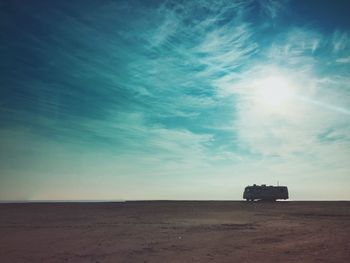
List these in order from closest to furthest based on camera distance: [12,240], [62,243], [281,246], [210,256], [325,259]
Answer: [325,259] < [210,256] < [281,246] < [62,243] < [12,240]

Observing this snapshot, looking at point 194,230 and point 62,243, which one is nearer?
point 62,243

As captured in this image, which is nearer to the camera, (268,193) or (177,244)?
(177,244)

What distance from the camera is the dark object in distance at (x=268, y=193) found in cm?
6862

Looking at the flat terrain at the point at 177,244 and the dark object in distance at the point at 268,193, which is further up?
the dark object in distance at the point at 268,193

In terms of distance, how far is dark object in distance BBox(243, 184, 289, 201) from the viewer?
68.6 m

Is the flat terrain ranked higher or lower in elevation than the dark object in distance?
lower

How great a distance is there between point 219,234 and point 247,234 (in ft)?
4.56

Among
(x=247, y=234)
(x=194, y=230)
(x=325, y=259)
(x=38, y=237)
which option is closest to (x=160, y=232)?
(x=194, y=230)

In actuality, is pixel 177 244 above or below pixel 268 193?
below

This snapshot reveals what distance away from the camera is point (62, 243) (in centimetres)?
1895

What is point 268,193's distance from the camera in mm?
68625

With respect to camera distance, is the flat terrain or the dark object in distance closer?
the flat terrain

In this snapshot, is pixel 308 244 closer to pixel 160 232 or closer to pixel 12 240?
pixel 160 232

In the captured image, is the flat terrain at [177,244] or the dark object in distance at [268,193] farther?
the dark object in distance at [268,193]
